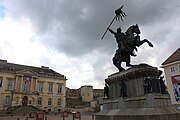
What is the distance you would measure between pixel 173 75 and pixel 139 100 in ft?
126

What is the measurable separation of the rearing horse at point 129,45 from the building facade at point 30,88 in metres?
42.0

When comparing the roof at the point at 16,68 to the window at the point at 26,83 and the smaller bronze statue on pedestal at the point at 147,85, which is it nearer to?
the window at the point at 26,83

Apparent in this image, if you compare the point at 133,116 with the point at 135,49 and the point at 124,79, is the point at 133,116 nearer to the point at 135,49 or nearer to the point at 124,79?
the point at 124,79

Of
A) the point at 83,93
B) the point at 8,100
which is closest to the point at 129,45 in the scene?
the point at 8,100

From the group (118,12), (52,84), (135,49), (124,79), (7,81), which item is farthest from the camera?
(52,84)

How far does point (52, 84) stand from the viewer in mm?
56156

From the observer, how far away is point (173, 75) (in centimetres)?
4344

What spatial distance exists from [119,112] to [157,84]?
2.90 meters

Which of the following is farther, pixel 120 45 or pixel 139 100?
pixel 120 45

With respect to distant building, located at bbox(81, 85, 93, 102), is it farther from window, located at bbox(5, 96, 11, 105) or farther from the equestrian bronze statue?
the equestrian bronze statue

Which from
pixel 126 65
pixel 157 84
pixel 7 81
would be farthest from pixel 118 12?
pixel 7 81

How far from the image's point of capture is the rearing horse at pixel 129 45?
474 inches

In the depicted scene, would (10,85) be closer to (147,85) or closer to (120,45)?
(120,45)

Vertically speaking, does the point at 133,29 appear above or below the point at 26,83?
below
